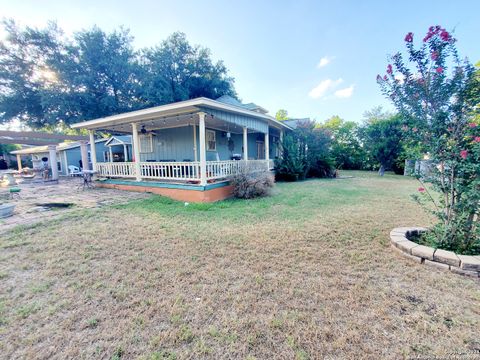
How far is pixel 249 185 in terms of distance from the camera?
687 centimetres

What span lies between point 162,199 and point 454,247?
6595mm

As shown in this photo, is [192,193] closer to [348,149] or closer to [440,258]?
[440,258]

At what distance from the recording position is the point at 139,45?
19.9 metres

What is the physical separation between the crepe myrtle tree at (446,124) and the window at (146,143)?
33.7 feet

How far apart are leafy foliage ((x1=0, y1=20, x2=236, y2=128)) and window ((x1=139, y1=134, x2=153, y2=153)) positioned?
874 centimetres

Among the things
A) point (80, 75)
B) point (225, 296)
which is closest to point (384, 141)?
point (225, 296)

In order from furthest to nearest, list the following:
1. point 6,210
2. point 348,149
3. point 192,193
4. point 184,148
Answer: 1. point 348,149
2. point 184,148
3. point 192,193
4. point 6,210

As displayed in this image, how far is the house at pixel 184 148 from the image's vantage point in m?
6.49

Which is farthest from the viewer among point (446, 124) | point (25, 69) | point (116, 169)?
point (25, 69)

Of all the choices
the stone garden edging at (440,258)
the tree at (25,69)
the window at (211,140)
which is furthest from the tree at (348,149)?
the tree at (25,69)

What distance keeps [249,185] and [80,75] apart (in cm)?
1909

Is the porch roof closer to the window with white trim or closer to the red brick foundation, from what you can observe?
the window with white trim

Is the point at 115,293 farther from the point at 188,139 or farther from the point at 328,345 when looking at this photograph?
the point at 188,139

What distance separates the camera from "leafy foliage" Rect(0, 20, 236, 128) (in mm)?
16500
